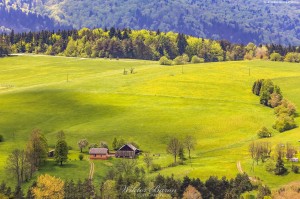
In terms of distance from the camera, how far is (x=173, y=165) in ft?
420

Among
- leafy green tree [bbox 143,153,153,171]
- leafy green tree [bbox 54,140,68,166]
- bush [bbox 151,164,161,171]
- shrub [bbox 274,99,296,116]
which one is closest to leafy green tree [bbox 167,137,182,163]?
leafy green tree [bbox 143,153,153,171]

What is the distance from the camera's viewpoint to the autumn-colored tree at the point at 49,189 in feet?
326

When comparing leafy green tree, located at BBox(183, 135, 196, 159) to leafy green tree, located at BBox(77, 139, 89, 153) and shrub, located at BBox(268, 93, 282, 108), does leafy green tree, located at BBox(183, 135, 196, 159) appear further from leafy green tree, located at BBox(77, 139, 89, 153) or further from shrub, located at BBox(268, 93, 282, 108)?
shrub, located at BBox(268, 93, 282, 108)

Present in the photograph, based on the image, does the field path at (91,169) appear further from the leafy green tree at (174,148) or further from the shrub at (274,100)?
the shrub at (274,100)

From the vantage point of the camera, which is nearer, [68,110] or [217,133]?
[217,133]

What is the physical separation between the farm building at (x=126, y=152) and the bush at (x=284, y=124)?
4711 centimetres

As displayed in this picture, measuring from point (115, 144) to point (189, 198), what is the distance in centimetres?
4993

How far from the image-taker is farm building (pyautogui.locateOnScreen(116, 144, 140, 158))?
5404 inches

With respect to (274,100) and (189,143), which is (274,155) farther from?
(274,100)

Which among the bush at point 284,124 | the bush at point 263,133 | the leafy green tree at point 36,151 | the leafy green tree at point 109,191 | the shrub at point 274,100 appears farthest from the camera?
the shrub at point 274,100

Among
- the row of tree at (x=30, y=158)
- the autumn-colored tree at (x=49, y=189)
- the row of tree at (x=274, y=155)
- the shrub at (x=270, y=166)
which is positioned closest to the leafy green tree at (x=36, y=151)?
the row of tree at (x=30, y=158)

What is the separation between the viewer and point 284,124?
6329 inches

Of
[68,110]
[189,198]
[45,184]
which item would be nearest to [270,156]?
[189,198]

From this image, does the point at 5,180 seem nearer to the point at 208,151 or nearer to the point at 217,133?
the point at 208,151
